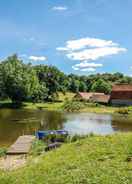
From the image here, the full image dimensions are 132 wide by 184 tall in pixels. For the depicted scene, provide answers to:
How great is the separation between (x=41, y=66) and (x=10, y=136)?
58.1 metres

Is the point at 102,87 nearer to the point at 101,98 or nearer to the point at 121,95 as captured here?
the point at 101,98

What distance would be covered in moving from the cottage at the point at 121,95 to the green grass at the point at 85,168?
53890mm

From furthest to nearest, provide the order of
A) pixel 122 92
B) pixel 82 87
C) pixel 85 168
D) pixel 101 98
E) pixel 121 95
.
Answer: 1. pixel 82 87
2. pixel 101 98
3. pixel 122 92
4. pixel 121 95
5. pixel 85 168

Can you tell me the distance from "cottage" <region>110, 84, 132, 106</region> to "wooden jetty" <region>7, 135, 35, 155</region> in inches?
1906

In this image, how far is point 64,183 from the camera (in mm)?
11852

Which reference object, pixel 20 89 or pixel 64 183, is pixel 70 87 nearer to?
pixel 20 89

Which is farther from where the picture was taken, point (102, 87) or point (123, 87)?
point (102, 87)

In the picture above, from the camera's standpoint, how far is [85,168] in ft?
45.3

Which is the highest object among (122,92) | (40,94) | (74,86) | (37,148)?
(74,86)

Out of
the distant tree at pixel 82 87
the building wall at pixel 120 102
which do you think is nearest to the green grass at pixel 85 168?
the building wall at pixel 120 102

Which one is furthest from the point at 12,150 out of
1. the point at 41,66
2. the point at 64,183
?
the point at 41,66

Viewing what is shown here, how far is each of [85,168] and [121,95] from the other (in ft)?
202

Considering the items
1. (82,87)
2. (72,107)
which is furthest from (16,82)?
(82,87)

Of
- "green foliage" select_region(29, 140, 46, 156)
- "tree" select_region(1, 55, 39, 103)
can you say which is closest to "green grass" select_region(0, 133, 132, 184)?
"green foliage" select_region(29, 140, 46, 156)
